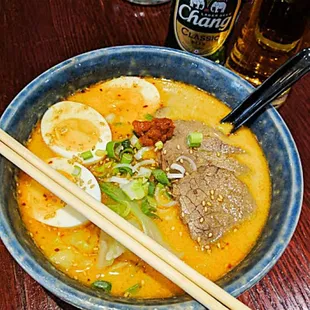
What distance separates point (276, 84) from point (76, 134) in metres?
0.68

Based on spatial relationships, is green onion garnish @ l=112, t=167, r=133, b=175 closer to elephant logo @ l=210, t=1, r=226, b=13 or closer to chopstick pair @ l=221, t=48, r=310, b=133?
chopstick pair @ l=221, t=48, r=310, b=133

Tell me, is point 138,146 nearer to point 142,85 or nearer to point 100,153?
point 100,153

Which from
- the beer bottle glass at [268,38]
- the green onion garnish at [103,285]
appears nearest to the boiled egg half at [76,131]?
the green onion garnish at [103,285]

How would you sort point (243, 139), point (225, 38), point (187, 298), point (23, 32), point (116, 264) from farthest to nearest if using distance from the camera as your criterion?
point (23, 32)
point (225, 38)
point (243, 139)
point (116, 264)
point (187, 298)

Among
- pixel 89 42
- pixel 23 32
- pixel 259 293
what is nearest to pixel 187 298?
pixel 259 293

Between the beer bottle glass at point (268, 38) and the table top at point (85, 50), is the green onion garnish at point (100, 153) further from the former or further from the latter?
the beer bottle glass at point (268, 38)

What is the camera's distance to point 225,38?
1.83 meters

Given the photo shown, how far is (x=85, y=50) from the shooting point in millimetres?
2023

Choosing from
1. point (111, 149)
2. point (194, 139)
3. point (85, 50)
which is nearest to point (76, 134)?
point (111, 149)

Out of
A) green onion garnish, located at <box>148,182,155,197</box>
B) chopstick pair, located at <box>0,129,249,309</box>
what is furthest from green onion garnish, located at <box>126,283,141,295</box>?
green onion garnish, located at <box>148,182,155,197</box>

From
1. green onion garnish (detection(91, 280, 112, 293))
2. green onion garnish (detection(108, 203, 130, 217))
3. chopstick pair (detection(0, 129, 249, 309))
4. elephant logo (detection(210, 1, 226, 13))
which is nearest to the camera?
chopstick pair (detection(0, 129, 249, 309))

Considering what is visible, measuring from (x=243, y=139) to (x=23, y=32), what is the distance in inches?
42.9

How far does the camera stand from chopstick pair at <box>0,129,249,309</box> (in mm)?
1097

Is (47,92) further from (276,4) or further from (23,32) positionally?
(276,4)
